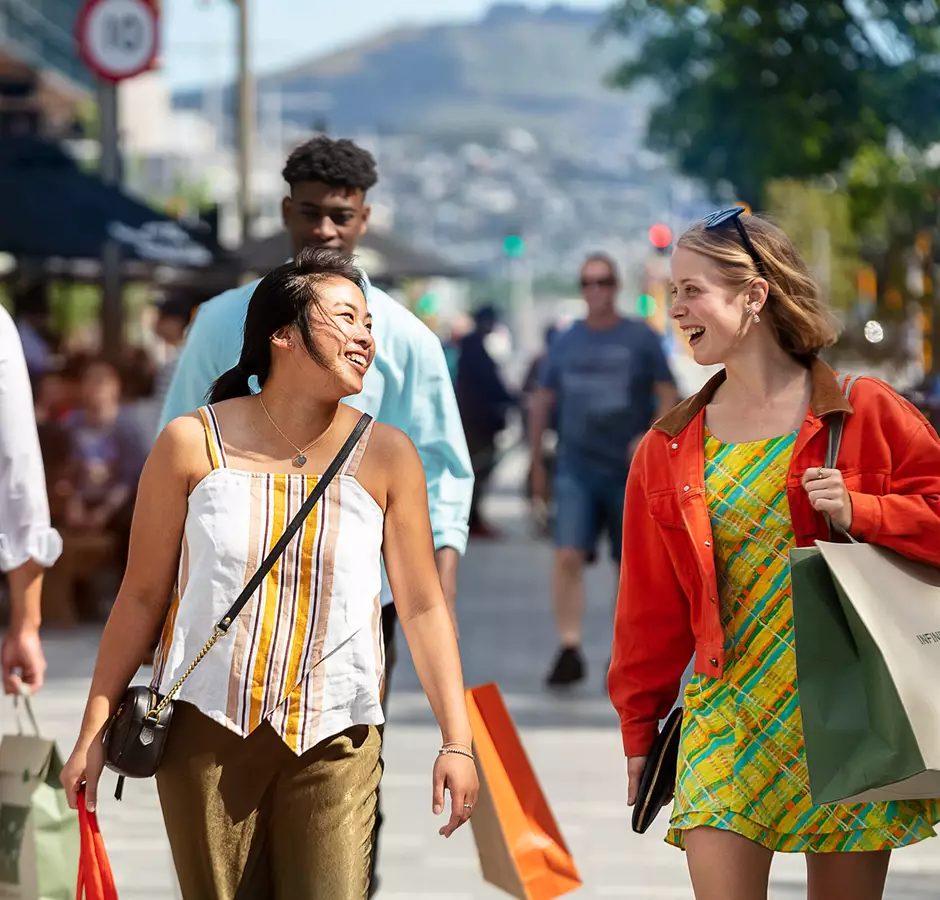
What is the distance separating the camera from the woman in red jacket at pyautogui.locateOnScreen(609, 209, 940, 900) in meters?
3.77

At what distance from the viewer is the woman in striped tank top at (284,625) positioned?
3576 millimetres

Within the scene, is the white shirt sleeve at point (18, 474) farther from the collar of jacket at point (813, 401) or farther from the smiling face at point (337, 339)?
the collar of jacket at point (813, 401)

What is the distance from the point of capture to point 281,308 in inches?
149

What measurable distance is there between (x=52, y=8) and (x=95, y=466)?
37.5m

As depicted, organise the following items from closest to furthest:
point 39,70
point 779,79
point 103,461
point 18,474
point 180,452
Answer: point 180,452
point 18,474
point 103,461
point 779,79
point 39,70

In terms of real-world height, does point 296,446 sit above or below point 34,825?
above

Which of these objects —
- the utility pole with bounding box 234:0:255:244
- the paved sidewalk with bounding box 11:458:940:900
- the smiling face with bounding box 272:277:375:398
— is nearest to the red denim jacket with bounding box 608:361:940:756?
the smiling face with bounding box 272:277:375:398

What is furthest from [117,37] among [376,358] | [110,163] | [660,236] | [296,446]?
[660,236]

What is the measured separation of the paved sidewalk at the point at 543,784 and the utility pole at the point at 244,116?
16.0 m

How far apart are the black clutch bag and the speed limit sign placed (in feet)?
40.1

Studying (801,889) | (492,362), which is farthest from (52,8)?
(801,889)

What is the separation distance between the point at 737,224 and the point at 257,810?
4.65 feet

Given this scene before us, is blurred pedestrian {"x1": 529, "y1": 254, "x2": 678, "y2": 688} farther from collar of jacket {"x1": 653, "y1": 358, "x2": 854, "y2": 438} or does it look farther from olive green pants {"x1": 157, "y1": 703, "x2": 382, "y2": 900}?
olive green pants {"x1": 157, "y1": 703, "x2": 382, "y2": 900}

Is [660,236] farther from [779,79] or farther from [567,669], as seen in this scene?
[567,669]
